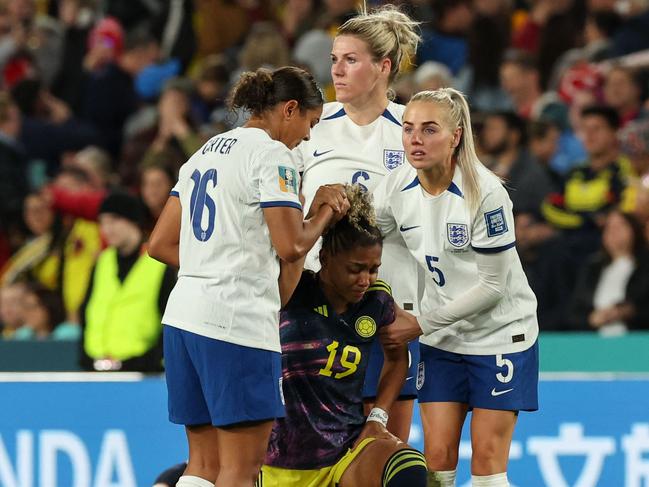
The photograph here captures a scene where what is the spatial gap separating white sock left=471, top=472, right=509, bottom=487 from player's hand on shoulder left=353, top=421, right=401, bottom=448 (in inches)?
19.2

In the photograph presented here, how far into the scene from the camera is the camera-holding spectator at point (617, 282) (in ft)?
27.8

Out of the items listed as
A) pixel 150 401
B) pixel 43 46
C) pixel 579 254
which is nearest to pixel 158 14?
pixel 43 46

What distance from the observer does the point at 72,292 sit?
375 inches

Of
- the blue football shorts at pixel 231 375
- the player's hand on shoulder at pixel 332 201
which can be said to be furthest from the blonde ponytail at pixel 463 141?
the blue football shorts at pixel 231 375

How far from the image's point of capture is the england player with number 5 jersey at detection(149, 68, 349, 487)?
4.84 m

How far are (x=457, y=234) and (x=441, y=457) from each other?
2.96 ft

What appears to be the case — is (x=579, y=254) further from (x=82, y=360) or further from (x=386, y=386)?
(x=386, y=386)

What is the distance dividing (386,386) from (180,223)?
103 cm

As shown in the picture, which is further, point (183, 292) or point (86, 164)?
point (86, 164)

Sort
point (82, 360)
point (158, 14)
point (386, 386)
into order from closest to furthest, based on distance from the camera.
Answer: point (386, 386)
point (82, 360)
point (158, 14)

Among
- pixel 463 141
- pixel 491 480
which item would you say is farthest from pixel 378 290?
pixel 491 480

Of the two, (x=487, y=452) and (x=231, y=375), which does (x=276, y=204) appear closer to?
(x=231, y=375)

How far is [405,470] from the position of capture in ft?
16.5

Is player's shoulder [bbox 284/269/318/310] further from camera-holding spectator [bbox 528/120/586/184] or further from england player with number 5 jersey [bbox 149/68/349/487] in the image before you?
camera-holding spectator [bbox 528/120/586/184]
